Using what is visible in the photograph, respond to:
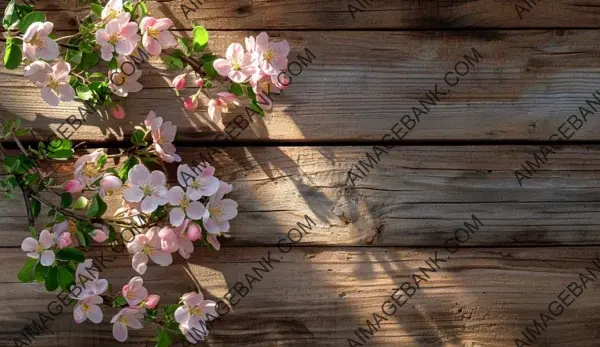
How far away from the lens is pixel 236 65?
1225 mm

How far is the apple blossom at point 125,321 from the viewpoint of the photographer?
1.24 m

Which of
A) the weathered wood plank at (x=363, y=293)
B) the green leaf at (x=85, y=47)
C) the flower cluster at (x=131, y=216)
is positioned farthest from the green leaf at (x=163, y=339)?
the green leaf at (x=85, y=47)

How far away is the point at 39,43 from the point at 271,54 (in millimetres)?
390

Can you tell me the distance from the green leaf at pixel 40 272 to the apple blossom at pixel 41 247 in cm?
2

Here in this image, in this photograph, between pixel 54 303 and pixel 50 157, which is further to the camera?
pixel 54 303

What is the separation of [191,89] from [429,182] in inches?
19.6

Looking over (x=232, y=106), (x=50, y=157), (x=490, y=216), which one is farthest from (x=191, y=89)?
(x=490, y=216)

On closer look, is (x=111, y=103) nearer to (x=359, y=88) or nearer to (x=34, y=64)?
(x=34, y=64)

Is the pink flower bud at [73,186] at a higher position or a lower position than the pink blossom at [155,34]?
lower

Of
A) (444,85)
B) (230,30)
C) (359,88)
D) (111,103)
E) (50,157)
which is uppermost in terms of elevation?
(444,85)

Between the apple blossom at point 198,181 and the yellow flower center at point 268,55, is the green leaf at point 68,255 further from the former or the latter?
the yellow flower center at point 268,55

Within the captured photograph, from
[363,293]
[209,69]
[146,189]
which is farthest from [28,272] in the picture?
[363,293]

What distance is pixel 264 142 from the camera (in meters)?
1.34

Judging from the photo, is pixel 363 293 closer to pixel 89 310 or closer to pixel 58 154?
pixel 89 310
